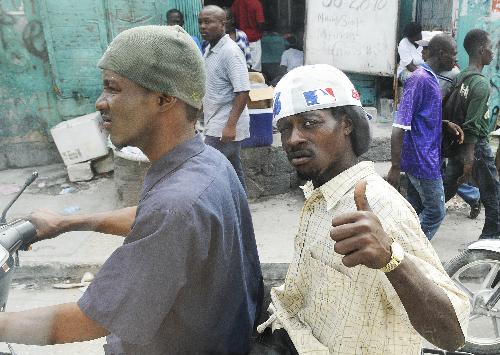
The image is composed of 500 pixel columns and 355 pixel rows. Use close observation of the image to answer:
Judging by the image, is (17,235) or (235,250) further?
(17,235)

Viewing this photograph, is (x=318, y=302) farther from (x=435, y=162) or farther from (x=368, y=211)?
(x=435, y=162)

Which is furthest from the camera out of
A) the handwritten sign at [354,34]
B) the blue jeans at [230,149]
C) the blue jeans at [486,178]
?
the handwritten sign at [354,34]

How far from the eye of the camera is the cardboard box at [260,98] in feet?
18.5

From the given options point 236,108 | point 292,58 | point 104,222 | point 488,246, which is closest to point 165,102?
point 104,222

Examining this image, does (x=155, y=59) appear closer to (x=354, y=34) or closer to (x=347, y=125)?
(x=347, y=125)

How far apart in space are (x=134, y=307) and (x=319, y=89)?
83 centimetres

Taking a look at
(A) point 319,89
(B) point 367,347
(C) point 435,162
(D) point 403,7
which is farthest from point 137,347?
(D) point 403,7

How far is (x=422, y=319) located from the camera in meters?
1.17

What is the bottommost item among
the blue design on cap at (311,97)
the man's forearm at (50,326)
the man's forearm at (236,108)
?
the man's forearm at (236,108)

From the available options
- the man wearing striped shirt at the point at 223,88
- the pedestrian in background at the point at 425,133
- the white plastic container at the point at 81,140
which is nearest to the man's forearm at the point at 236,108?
the man wearing striped shirt at the point at 223,88

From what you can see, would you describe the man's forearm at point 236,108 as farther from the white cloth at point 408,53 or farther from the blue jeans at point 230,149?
the white cloth at point 408,53

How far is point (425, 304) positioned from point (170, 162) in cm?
80

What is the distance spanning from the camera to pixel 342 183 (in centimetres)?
148

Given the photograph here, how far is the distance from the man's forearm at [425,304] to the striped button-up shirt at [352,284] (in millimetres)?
35
